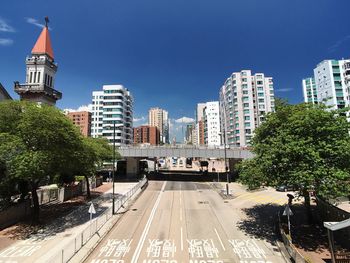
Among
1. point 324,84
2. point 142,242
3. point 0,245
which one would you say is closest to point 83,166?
point 0,245

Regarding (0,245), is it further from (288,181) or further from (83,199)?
(288,181)

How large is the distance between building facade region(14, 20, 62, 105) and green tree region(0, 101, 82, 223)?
46.4 meters

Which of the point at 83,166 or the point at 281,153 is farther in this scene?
the point at 83,166

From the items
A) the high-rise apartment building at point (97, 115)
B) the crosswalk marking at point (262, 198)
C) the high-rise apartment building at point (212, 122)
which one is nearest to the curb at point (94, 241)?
the crosswalk marking at point (262, 198)

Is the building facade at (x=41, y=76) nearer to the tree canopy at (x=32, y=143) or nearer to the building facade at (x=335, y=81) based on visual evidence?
the tree canopy at (x=32, y=143)

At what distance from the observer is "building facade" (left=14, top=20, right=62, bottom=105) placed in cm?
6301

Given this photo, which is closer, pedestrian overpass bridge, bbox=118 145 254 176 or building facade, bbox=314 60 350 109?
pedestrian overpass bridge, bbox=118 145 254 176

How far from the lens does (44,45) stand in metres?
66.9

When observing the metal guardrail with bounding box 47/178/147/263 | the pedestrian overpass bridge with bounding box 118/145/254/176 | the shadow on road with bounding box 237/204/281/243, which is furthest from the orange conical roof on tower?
the shadow on road with bounding box 237/204/281/243

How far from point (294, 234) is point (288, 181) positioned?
549 cm

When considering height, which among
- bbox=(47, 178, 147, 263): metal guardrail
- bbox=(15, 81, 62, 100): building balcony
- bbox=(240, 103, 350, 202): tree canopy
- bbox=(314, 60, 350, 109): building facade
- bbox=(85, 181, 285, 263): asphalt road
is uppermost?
bbox=(314, 60, 350, 109): building facade

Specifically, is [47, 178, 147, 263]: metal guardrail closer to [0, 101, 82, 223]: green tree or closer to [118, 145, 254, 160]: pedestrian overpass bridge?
[0, 101, 82, 223]: green tree

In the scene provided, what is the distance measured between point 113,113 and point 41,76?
47.9m

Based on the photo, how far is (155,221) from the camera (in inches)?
915
